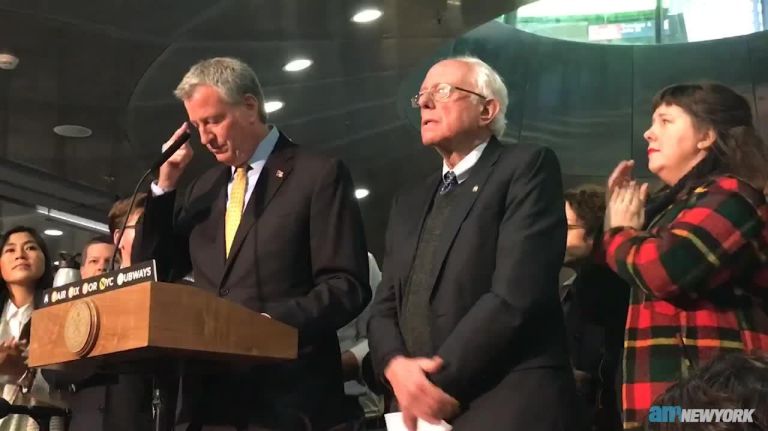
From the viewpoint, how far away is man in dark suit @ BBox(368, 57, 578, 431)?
67.7 inches

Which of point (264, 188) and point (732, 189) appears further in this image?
point (264, 188)

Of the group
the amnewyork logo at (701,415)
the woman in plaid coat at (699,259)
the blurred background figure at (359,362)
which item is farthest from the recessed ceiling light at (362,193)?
the amnewyork logo at (701,415)

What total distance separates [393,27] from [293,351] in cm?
475

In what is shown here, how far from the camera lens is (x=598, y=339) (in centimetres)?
265

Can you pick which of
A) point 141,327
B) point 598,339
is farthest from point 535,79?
point 141,327

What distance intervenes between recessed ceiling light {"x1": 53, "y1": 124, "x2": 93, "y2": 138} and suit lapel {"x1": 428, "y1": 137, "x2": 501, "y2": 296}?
611cm

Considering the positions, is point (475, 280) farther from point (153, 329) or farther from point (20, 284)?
point (20, 284)

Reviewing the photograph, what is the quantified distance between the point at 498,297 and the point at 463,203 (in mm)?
268

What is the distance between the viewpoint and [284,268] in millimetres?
2086

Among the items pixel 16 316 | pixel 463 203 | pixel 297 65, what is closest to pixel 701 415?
pixel 463 203

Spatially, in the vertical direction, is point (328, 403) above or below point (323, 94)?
below

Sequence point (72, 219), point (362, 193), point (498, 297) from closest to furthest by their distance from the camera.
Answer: point (498, 297), point (72, 219), point (362, 193)

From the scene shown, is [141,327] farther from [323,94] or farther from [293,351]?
[323,94]

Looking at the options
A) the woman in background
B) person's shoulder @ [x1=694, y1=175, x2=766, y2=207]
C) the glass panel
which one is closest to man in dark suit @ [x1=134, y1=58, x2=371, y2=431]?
person's shoulder @ [x1=694, y1=175, x2=766, y2=207]
